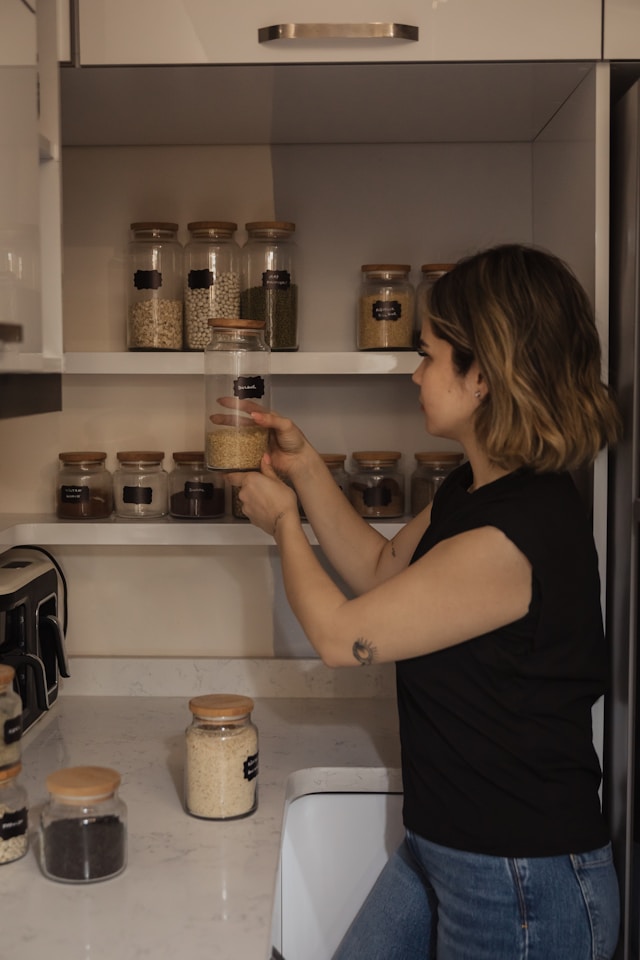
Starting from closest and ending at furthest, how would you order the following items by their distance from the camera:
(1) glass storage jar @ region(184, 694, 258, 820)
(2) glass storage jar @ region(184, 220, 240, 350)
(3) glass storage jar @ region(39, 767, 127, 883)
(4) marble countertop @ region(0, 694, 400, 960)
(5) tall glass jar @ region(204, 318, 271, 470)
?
(4) marble countertop @ region(0, 694, 400, 960) < (3) glass storage jar @ region(39, 767, 127, 883) < (1) glass storage jar @ region(184, 694, 258, 820) < (5) tall glass jar @ region(204, 318, 271, 470) < (2) glass storage jar @ region(184, 220, 240, 350)

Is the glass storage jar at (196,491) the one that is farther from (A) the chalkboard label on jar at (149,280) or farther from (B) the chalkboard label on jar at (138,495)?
(A) the chalkboard label on jar at (149,280)

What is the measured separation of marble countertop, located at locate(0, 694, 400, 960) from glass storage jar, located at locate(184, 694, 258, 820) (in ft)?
0.09

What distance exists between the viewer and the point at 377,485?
201 cm

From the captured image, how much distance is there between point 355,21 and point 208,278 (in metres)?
0.54

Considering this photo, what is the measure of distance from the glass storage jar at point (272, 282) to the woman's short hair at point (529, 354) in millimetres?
528

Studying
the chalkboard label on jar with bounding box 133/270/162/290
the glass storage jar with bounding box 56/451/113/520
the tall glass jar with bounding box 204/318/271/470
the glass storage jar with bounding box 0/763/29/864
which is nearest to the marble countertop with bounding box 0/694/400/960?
the glass storage jar with bounding box 0/763/29/864

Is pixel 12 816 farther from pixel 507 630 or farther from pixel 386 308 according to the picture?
pixel 386 308

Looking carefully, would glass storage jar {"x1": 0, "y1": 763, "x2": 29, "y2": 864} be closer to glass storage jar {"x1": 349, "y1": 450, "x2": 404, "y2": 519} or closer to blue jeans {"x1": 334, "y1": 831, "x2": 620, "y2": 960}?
blue jeans {"x1": 334, "y1": 831, "x2": 620, "y2": 960}

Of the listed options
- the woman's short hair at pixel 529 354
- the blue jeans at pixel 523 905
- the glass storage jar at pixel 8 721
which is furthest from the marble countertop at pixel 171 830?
the woman's short hair at pixel 529 354

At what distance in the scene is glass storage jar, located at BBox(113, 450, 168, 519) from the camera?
2.01 meters

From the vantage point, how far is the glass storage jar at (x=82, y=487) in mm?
2012

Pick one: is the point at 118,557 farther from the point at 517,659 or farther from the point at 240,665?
the point at 517,659

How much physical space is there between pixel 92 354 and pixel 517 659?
925 mm

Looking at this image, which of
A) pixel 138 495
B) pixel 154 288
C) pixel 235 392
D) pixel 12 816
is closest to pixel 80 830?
pixel 12 816
